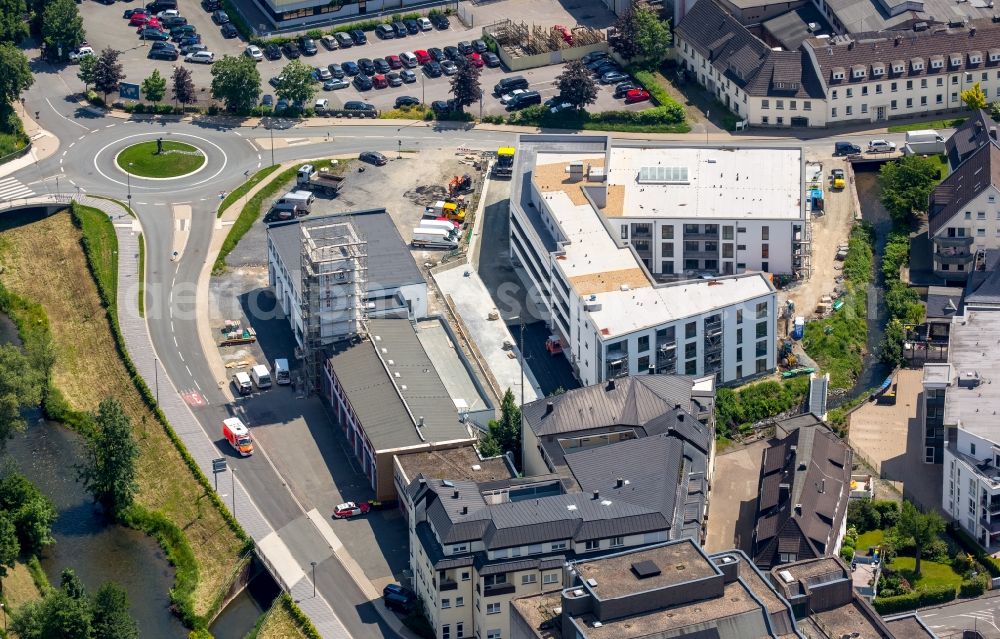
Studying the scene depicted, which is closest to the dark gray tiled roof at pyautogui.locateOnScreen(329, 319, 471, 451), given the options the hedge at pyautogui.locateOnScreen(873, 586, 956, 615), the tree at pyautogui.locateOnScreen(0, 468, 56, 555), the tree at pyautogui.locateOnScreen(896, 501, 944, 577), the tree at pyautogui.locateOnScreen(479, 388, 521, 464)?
the tree at pyautogui.locateOnScreen(479, 388, 521, 464)

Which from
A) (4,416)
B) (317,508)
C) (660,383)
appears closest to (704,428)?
(660,383)

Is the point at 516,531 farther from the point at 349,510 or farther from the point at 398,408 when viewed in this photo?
the point at 398,408

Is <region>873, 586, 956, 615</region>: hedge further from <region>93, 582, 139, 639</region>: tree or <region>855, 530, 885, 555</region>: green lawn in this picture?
<region>93, 582, 139, 639</region>: tree

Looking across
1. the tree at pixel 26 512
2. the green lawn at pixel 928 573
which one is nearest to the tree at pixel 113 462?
the tree at pixel 26 512

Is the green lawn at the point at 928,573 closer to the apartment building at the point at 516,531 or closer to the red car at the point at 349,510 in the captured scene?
the apartment building at the point at 516,531

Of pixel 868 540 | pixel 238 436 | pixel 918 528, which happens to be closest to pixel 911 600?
pixel 918 528
